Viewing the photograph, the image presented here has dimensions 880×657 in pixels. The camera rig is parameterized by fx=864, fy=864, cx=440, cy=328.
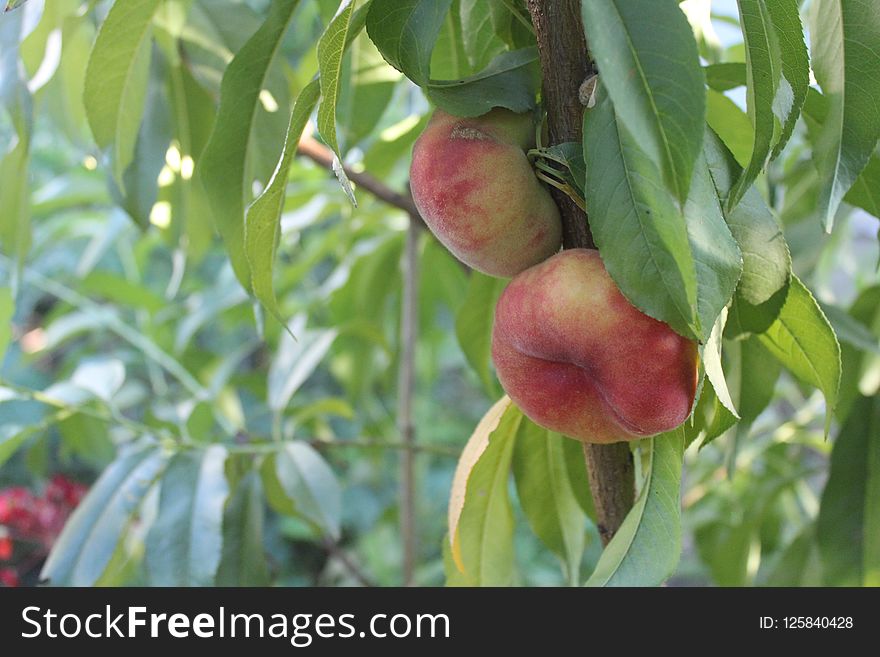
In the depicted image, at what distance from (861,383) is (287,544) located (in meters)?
1.84

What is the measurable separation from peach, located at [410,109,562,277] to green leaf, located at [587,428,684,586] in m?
0.11

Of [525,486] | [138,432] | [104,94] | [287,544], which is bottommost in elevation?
[525,486]

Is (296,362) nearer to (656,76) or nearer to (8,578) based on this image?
(8,578)

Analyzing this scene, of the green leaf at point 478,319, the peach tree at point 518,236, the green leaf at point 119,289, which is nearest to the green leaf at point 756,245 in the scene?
the peach tree at point 518,236

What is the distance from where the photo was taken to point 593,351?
0.36 m

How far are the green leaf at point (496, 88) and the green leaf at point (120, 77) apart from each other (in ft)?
0.76

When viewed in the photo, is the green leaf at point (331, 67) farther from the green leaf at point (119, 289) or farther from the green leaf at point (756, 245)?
the green leaf at point (119, 289)

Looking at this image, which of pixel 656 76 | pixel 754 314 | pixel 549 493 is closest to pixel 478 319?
pixel 549 493

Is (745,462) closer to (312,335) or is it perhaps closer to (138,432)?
(312,335)

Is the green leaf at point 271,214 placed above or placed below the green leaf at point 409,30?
below

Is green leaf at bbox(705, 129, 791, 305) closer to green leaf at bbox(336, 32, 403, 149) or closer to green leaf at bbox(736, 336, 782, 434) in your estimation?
green leaf at bbox(736, 336, 782, 434)

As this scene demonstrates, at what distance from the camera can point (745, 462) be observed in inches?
46.9

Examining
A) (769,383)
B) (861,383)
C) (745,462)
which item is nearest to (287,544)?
(745,462)

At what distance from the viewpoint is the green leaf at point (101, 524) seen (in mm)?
688
